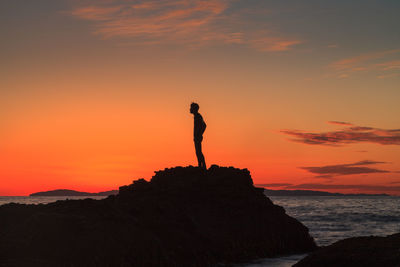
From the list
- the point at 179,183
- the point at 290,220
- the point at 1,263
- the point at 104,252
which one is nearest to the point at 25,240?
the point at 1,263

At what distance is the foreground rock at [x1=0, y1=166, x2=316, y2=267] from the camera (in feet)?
48.0

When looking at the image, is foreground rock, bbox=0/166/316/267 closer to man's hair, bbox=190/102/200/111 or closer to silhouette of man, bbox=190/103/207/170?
silhouette of man, bbox=190/103/207/170

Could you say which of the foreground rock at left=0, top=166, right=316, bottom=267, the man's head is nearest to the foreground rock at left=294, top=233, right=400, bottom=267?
the foreground rock at left=0, top=166, right=316, bottom=267

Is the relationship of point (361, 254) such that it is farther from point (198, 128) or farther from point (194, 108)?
point (194, 108)

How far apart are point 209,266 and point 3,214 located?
7917 mm

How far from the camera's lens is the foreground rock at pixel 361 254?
474 inches

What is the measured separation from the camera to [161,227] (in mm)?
17844

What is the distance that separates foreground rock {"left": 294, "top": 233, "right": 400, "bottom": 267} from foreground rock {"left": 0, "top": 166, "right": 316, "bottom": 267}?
17.4 ft

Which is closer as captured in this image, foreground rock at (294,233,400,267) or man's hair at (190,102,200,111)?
foreground rock at (294,233,400,267)

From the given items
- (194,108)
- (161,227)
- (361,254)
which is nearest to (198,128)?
(194,108)

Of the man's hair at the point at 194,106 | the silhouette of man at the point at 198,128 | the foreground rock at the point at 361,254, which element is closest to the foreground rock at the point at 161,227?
the silhouette of man at the point at 198,128

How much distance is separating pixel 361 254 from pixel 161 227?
7.88 metres

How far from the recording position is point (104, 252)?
14789 mm

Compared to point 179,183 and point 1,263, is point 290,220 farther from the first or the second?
point 1,263
